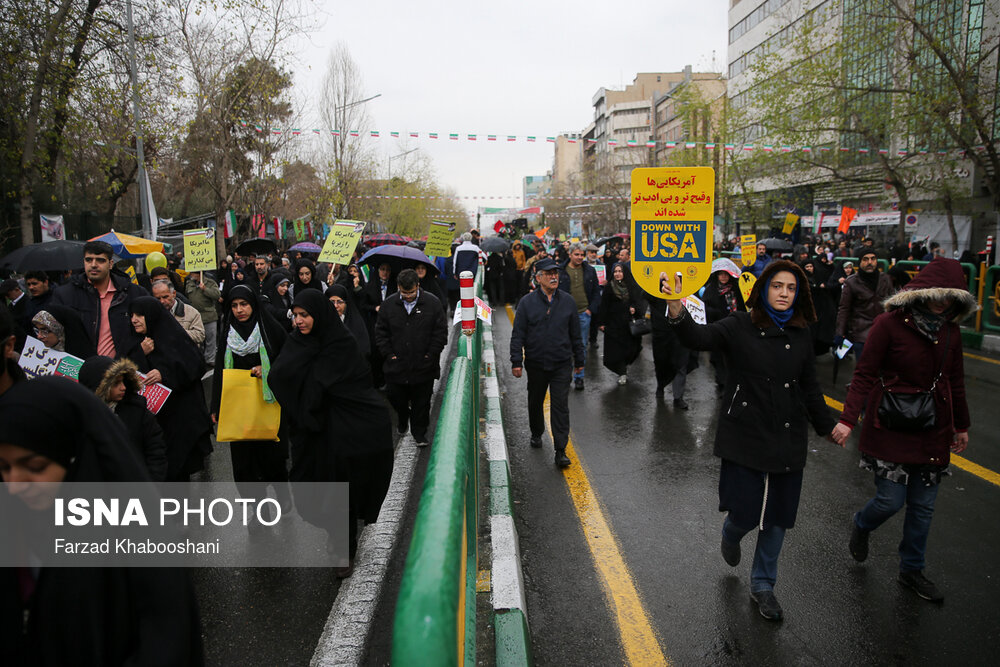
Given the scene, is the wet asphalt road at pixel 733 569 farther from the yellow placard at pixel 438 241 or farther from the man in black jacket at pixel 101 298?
the yellow placard at pixel 438 241

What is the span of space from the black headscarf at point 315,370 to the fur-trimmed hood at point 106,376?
3.00ft

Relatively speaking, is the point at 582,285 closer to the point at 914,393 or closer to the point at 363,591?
the point at 914,393

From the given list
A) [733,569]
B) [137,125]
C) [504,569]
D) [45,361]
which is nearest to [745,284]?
[733,569]

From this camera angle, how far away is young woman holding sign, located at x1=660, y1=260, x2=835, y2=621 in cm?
378

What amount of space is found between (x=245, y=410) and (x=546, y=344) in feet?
9.77

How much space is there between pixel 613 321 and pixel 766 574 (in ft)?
19.3

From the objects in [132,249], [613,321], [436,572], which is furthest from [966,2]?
[436,572]

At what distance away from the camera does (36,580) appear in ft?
5.86

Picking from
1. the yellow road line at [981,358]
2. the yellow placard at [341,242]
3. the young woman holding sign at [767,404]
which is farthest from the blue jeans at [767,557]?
the yellow road line at [981,358]

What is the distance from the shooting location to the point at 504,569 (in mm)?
4012

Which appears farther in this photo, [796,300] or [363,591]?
[363,591]

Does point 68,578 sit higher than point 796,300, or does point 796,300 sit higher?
point 796,300

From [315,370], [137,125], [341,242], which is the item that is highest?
[137,125]

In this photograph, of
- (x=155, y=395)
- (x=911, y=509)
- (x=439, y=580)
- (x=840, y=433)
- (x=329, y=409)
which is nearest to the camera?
(x=439, y=580)
